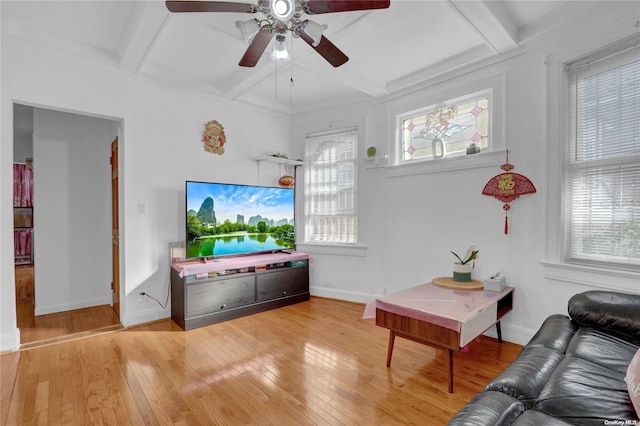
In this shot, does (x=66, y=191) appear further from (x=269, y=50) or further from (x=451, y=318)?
(x=451, y=318)

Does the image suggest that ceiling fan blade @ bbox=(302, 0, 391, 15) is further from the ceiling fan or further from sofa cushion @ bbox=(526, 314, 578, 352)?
sofa cushion @ bbox=(526, 314, 578, 352)

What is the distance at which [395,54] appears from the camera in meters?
3.00

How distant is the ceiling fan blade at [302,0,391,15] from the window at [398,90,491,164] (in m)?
1.89

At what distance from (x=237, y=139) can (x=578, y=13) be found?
144 inches

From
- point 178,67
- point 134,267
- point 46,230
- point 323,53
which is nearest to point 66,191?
point 46,230

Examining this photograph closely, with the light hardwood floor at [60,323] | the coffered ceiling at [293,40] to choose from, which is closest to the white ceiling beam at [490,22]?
the coffered ceiling at [293,40]

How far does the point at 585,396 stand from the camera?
1.17 meters

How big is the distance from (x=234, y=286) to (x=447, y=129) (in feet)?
9.87

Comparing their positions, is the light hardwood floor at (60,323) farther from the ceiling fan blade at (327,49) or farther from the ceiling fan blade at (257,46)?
the ceiling fan blade at (327,49)

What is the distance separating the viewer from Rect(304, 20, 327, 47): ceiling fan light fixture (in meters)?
1.83

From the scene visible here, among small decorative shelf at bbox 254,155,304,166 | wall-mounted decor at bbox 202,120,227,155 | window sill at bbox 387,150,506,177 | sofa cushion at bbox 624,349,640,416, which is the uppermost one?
wall-mounted decor at bbox 202,120,227,155

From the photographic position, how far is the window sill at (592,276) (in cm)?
217

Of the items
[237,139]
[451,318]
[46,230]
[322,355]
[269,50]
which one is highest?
[269,50]

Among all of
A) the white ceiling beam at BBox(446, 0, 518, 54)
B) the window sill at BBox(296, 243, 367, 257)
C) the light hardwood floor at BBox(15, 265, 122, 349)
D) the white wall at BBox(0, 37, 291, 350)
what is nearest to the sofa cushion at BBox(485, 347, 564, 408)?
the white ceiling beam at BBox(446, 0, 518, 54)
